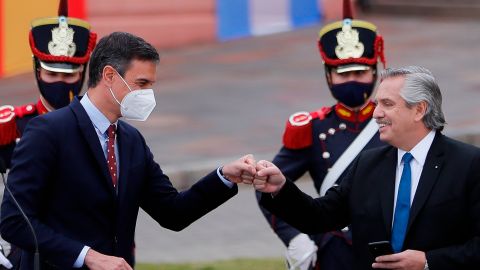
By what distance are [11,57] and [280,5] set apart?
513 cm

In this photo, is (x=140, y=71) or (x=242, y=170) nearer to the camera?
(x=140, y=71)

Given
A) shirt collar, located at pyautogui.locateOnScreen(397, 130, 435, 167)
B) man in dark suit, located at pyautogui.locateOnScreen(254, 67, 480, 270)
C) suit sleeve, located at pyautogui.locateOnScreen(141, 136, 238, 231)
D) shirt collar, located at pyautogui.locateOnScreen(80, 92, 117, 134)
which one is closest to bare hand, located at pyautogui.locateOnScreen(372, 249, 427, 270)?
man in dark suit, located at pyautogui.locateOnScreen(254, 67, 480, 270)

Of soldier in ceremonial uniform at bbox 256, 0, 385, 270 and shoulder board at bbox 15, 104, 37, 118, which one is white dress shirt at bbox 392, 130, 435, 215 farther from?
shoulder board at bbox 15, 104, 37, 118

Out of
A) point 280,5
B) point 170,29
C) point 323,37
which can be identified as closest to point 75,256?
point 323,37

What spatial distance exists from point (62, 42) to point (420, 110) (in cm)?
259

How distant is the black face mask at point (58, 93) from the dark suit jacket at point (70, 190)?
1.39 metres

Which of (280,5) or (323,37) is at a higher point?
(323,37)

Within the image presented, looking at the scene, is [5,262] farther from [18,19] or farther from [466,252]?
[18,19]

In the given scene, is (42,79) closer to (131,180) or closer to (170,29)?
(131,180)

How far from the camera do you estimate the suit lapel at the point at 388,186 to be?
506cm

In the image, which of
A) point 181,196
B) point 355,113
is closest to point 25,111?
point 181,196

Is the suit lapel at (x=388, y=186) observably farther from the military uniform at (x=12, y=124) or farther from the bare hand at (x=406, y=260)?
the military uniform at (x=12, y=124)

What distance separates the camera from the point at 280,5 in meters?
19.5

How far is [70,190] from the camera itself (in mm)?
5074
